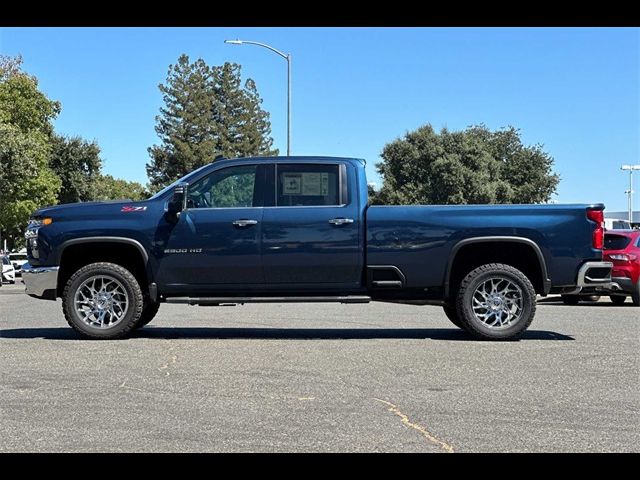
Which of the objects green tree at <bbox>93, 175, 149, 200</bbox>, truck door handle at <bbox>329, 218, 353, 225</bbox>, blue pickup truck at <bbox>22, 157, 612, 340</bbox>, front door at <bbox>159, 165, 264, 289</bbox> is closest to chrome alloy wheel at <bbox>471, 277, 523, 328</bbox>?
blue pickup truck at <bbox>22, 157, 612, 340</bbox>

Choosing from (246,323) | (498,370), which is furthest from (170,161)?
(498,370)

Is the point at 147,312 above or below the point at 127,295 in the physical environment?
below

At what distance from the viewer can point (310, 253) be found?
1002 centimetres

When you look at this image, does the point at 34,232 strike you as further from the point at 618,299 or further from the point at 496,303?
the point at 618,299

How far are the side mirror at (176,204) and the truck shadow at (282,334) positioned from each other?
1.49 meters

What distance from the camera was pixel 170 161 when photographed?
69375 mm

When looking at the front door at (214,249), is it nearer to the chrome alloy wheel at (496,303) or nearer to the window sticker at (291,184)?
the window sticker at (291,184)

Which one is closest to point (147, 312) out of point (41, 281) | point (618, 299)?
point (41, 281)

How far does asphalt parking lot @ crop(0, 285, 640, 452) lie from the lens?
5422 millimetres

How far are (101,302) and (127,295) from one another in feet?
1.09

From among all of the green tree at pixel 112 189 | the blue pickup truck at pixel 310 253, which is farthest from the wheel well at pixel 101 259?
the green tree at pixel 112 189

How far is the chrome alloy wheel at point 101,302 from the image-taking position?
1012 centimetres

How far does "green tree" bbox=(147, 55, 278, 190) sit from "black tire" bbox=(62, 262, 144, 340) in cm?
5830

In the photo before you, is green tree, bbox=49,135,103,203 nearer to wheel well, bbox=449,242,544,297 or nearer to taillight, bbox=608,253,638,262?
taillight, bbox=608,253,638,262
